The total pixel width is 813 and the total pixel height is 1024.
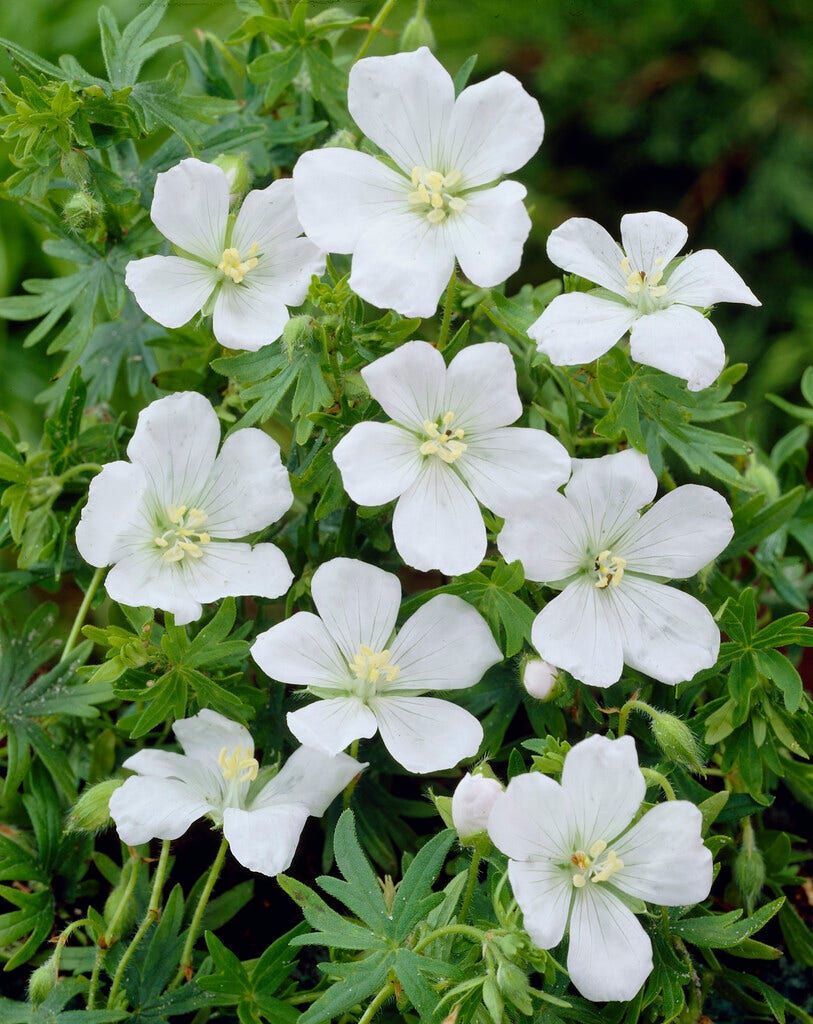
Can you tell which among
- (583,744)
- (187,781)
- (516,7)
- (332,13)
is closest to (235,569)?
(187,781)

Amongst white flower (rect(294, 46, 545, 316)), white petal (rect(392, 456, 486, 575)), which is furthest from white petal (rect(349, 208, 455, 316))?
white petal (rect(392, 456, 486, 575))

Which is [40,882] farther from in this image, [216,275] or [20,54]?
[20,54]

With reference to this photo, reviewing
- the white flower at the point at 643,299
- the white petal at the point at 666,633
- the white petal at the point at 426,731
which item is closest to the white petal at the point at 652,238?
the white flower at the point at 643,299

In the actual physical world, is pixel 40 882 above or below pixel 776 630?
below

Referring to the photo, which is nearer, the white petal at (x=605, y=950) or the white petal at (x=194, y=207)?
the white petal at (x=605, y=950)

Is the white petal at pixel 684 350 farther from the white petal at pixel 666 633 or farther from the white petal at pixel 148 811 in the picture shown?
the white petal at pixel 148 811

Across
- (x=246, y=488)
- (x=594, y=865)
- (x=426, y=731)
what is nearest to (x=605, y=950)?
(x=594, y=865)

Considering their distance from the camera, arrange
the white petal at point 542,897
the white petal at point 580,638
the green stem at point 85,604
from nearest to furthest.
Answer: the white petal at point 542,897, the white petal at point 580,638, the green stem at point 85,604
